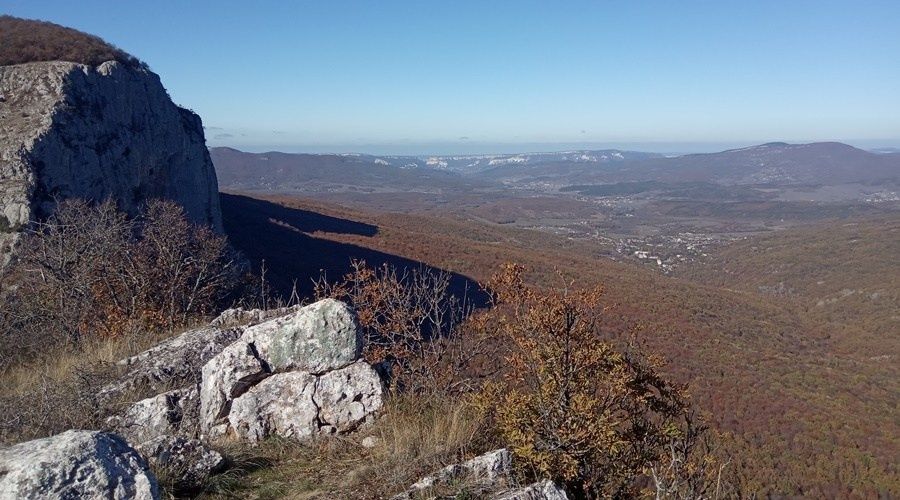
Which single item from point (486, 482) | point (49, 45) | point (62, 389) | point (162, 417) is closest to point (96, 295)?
point (62, 389)

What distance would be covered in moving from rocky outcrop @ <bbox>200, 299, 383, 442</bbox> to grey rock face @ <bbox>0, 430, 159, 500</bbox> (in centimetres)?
171

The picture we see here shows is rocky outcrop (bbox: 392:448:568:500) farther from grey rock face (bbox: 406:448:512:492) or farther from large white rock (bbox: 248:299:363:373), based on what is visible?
large white rock (bbox: 248:299:363:373)

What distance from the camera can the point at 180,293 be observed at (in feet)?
34.5

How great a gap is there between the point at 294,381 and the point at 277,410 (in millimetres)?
292

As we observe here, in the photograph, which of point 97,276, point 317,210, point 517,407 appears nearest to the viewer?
point 517,407

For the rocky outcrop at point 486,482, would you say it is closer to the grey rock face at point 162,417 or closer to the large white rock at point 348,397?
the large white rock at point 348,397

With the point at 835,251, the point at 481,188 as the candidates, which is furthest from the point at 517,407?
the point at 481,188

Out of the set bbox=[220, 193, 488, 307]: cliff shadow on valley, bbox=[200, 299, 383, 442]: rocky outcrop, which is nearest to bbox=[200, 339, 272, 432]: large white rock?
bbox=[200, 299, 383, 442]: rocky outcrop

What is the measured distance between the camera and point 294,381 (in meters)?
4.94

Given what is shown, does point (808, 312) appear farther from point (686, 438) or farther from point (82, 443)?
point (82, 443)

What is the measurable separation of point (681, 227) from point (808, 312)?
69289mm

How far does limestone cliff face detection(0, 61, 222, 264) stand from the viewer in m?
18.2

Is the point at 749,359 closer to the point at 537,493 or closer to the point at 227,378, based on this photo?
the point at 537,493

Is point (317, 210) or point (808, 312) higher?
point (317, 210)
